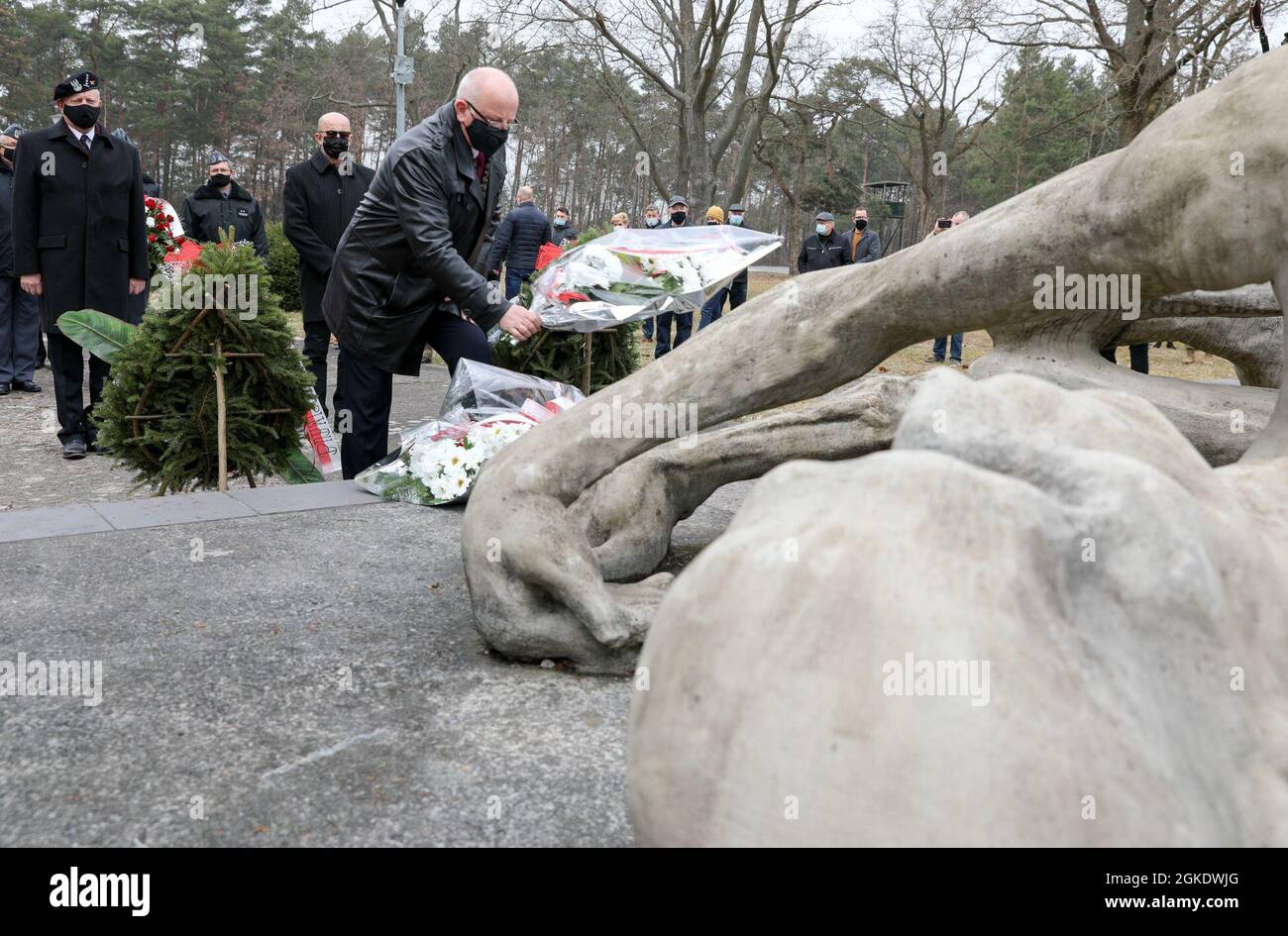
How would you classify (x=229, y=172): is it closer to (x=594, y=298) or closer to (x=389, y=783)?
(x=594, y=298)

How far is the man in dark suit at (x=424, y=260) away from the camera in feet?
13.5

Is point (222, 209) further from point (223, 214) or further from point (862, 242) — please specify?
point (862, 242)

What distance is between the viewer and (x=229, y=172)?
8711 millimetres

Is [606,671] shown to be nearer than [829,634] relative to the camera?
No

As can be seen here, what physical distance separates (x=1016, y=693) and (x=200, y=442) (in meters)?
4.80

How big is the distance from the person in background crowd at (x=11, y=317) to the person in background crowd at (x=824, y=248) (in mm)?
7382

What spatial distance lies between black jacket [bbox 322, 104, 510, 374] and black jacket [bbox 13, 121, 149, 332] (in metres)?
2.42

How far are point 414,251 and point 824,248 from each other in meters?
8.83

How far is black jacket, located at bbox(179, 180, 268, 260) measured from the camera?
346 inches

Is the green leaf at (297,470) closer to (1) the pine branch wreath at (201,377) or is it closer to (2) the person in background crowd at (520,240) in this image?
(1) the pine branch wreath at (201,377)

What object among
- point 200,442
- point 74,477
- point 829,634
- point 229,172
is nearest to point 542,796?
point 829,634
